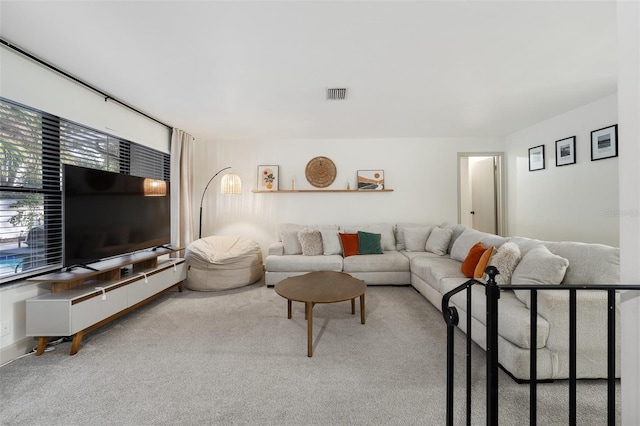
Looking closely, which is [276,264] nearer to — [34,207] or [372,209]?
[372,209]

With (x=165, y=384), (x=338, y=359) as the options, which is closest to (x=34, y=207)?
(x=165, y=384)

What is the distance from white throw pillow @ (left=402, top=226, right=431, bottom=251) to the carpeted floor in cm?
168

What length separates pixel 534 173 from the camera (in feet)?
13.5

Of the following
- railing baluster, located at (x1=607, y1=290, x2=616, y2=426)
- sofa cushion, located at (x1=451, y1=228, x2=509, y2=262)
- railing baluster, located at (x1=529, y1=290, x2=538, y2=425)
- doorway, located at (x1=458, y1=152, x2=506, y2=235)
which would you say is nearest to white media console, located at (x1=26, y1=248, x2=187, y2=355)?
railing baluster, located at (x1=529, y1=290, x2=538, y2=425)

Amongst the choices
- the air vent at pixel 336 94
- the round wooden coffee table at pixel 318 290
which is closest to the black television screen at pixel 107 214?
the round wooden coffee table at pixel 318 290

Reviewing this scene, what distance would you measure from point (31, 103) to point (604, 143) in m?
5.76

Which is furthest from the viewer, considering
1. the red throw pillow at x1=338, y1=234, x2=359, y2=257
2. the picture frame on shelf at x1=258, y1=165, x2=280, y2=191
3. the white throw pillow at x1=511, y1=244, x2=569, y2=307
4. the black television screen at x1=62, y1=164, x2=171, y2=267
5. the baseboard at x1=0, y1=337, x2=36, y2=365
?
the picture frame on shelf at x1=258, y1=165, x2=280, y2=191

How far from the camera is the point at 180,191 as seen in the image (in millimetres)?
4180

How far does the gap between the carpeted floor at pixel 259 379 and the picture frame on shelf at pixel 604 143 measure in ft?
8.56

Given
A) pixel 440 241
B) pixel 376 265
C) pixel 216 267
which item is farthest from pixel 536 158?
pixel 216 267

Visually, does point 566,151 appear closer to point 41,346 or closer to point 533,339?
point 533,339

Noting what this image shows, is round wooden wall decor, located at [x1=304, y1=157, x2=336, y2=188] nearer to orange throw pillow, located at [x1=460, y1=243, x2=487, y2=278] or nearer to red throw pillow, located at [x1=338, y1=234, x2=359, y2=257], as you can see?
red throw pillow, located at [x1=338, y1=234, x2=359, y2=257]

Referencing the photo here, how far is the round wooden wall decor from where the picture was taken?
475 cm

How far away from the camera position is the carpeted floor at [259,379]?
149 cm
